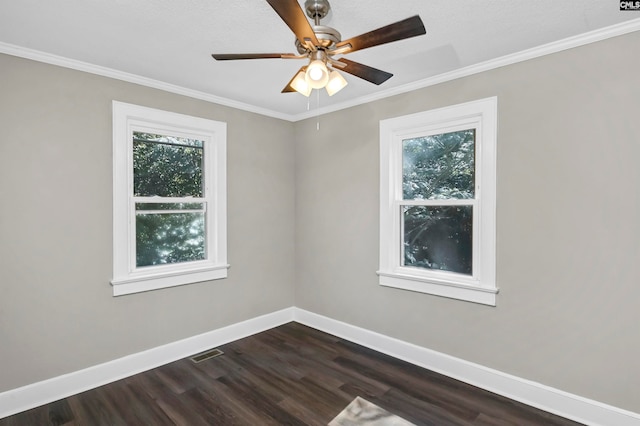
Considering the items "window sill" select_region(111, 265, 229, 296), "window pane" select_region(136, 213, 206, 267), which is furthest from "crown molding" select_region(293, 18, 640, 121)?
"window sill" select_region(111, 265, 229, 296)

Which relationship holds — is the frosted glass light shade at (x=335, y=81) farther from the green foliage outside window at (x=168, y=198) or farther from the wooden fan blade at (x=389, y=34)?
the green foliage outside window at (x=168, y=198)

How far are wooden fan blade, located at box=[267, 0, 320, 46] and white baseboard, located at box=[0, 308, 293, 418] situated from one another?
2.96 metres

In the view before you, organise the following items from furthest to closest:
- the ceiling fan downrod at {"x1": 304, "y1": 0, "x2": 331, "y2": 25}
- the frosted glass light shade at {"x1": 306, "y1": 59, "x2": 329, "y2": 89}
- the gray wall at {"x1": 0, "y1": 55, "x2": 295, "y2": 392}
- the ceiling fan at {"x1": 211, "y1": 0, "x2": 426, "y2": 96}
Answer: the gray wall at {"x1": 0, "y1": 55, "x2": 295, "y2": 392} < the ceiling fan downrod at {"x1": 304, "y1": 0, "x2": 331, "y2": 25} < the frosted glass light shade at {"x1": 306, "y1": 59, "x2": 329, "y2": 89} < the ceiling fan at {"x1": 211, "y1": 0, "x2": 426, "y2": 96}

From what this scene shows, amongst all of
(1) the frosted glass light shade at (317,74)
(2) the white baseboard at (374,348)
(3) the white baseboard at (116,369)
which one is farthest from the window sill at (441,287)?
(1) the frosted glass light shade at (317,74)

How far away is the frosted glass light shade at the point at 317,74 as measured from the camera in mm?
1670

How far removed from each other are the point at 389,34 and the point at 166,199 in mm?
2550

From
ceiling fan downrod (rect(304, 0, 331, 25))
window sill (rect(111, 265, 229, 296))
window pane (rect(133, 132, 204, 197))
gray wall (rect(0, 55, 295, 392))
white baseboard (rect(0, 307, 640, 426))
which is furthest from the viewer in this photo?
window pane (rect(133, 132, 204, 197))

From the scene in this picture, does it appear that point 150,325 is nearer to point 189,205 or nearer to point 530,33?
point 189,205

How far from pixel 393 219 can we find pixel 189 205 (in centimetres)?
211

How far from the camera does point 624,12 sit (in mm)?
1948

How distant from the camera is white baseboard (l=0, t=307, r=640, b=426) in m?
2.24

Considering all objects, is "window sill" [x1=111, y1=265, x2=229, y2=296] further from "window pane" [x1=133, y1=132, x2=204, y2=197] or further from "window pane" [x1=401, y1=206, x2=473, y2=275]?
"window pane" [x1=401, y1=206, x2=473, y2=275]

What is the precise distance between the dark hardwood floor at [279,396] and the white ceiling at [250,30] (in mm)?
2636

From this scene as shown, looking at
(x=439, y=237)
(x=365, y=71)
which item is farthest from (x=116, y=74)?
(x=439, y=237)
